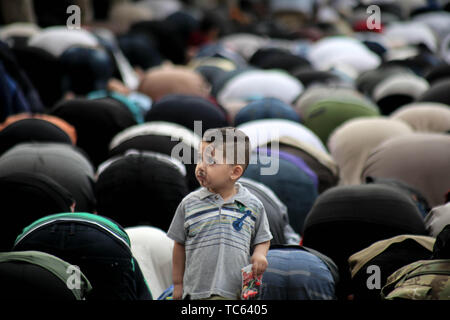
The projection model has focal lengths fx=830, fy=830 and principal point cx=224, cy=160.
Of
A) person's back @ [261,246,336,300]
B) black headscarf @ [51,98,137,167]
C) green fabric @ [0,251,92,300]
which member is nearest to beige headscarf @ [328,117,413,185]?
black headscarf @ [51,98,137,167]

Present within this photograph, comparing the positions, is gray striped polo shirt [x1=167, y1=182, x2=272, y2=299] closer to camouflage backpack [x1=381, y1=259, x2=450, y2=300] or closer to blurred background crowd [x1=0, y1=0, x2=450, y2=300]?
blurred background crowd [x1=0, y1=0, x2=450, y2=300]

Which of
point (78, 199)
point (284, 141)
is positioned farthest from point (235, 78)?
point (78, 199)

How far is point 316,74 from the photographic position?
39.0 feet

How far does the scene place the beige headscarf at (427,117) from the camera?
26.1 feet

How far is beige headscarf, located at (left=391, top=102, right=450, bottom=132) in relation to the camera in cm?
796

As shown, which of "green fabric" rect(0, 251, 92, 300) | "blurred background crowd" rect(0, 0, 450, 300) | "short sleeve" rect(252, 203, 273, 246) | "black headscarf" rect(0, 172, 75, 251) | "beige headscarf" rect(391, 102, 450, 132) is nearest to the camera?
"short sleeve" rect(252, 203, 273, 246)

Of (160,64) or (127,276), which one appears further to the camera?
(160,64)

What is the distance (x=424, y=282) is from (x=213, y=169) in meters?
1.03

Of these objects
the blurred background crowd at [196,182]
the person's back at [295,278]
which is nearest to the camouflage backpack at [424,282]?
the blurred background crowd at [196,182]

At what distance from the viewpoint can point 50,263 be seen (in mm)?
3547

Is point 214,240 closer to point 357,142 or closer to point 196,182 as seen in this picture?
point 196,182

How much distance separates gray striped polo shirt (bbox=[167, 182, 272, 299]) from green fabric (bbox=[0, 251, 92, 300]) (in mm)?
594
